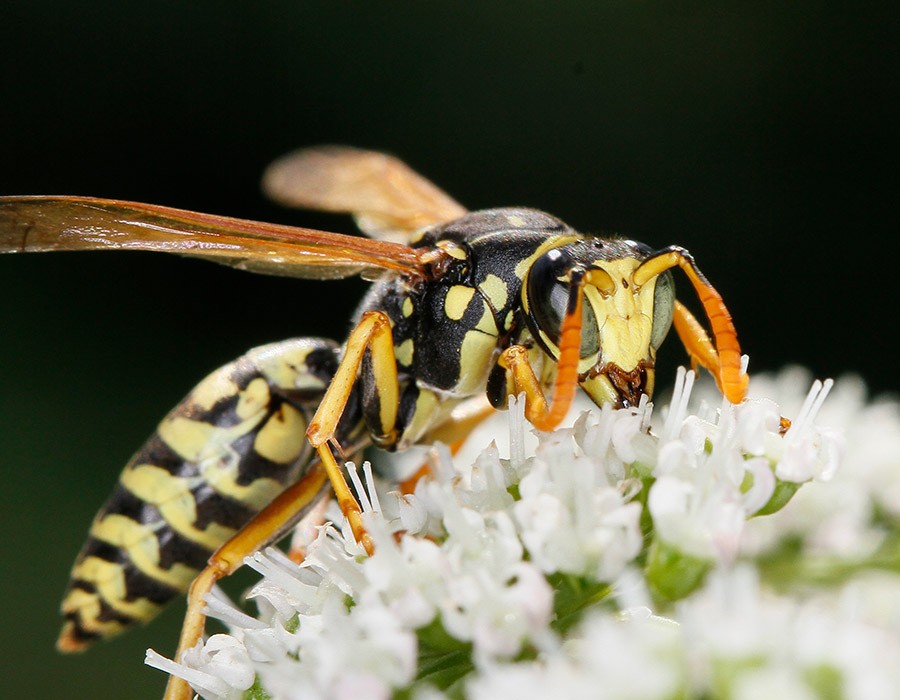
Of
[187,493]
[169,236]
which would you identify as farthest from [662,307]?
[187,493]

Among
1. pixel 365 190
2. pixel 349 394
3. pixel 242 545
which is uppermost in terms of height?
pixel 365 190

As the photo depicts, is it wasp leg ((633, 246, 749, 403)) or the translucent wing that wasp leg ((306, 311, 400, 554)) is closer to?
wasp leg ((633, 246, 749, 403))

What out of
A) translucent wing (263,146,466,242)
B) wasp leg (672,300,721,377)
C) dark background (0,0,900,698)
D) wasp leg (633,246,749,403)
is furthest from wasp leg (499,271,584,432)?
dark background (0,0,900,698)

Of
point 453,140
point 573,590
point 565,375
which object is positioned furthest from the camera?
point 453,140

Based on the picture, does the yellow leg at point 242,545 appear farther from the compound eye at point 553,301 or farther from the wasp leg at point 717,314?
the wasp leg at point 717,314

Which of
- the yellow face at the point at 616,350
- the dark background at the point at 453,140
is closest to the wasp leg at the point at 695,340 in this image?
the yellow face at the point at 616,350

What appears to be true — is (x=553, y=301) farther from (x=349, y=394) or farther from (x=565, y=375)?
(x=349, y=394)
